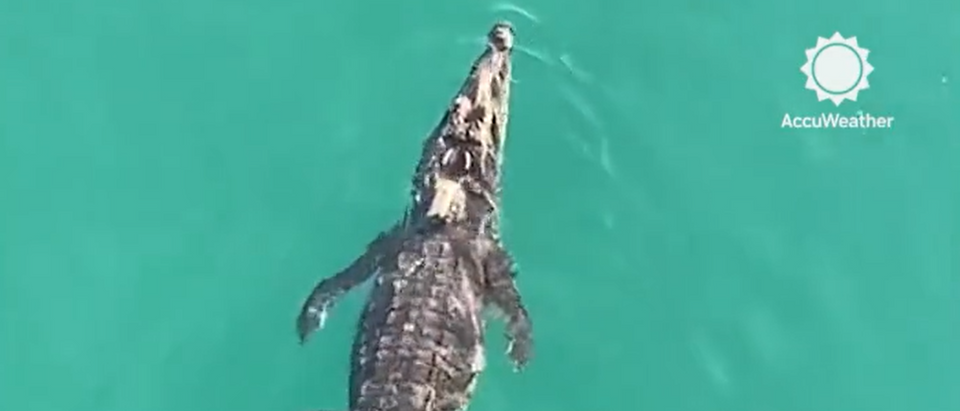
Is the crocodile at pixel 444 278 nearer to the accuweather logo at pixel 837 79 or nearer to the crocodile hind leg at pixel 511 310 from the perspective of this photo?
the crocodile hind leg at pixel 511 310

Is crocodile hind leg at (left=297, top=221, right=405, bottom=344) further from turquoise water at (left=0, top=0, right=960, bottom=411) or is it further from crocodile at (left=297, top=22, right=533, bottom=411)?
turquoise water at (left=0, top=0, right=960, bottom=411)

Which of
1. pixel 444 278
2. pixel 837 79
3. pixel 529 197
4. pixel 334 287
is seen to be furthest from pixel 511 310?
pixel 837 79

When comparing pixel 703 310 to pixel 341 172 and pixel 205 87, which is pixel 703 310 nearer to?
pixel 341 172

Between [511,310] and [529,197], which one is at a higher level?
[529,197]

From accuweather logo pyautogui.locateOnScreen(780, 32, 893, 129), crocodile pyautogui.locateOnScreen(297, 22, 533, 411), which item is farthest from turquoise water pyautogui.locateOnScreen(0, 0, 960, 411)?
crocodile pyautogui.locateOnScreen(297, 22, 533, 411)

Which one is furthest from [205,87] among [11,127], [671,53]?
[671,53]

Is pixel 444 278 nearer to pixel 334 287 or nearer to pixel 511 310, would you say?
pixel 511 310
